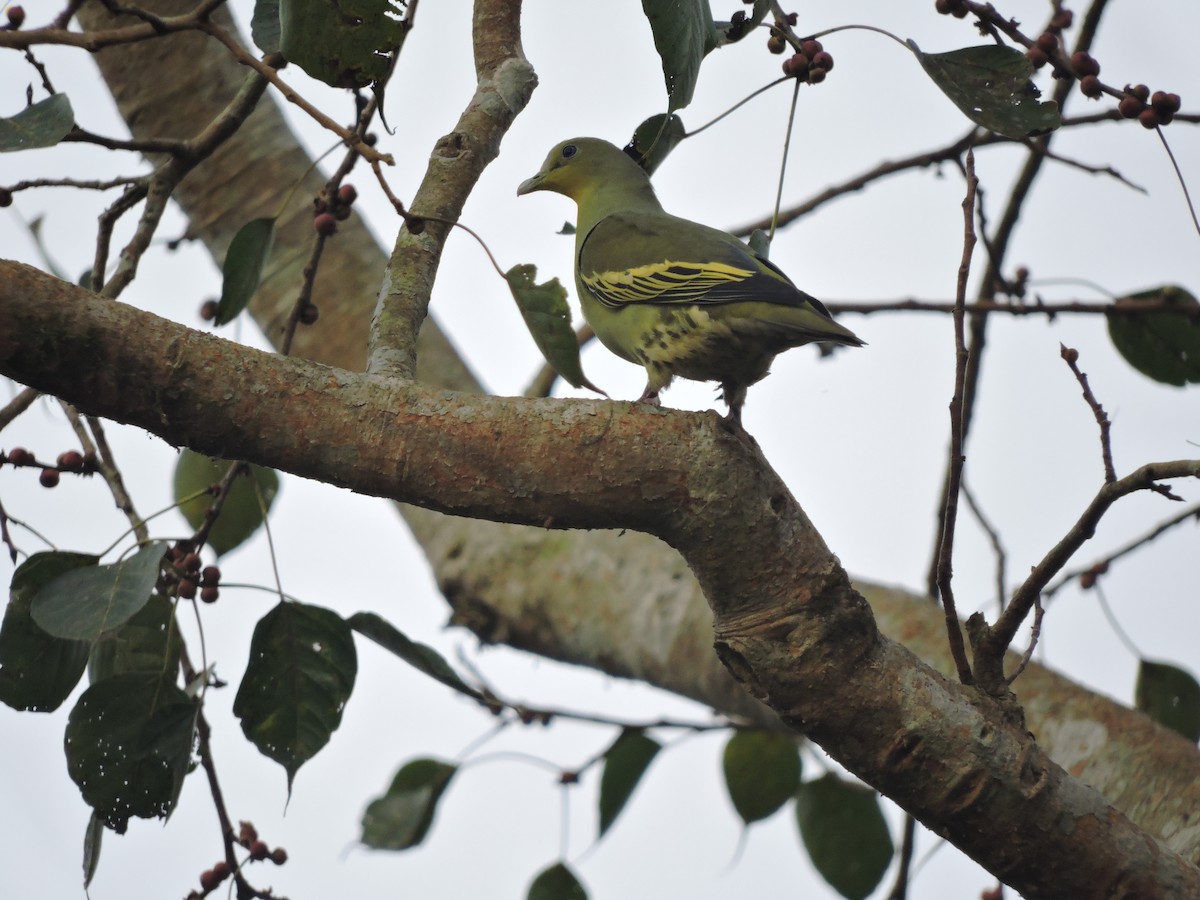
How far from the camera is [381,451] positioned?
6.01 ft

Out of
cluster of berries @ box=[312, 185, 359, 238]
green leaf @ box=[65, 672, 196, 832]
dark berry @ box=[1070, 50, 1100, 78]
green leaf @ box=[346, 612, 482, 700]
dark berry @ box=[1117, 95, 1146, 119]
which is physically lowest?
green leaf @ box=[65, 672, 196, 832]

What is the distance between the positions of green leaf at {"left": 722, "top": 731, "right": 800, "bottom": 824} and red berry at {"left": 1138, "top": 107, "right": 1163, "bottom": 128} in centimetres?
200

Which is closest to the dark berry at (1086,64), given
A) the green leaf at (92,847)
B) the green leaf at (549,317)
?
the green leaf at (549,317)

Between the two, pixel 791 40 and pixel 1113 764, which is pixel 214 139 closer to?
pixel 791 40

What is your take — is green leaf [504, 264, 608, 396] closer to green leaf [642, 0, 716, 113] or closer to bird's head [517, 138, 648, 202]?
green leaf [642, 0, 716, 113]

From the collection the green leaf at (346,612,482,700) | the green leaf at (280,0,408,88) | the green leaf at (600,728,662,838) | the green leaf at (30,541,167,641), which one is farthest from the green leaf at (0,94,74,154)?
the green leaf at (600,728,662,838)

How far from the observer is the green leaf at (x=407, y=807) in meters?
3.77

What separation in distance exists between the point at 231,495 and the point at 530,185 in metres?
1.66

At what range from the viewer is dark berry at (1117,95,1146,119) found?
8.45ft

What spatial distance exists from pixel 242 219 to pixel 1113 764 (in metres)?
3.34

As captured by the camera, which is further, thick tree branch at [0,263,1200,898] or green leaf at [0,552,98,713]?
green leaf at [0,552,98,713]

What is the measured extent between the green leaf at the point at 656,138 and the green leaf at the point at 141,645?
145 cm

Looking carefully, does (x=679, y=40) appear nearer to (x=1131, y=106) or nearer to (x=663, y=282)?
(x=663, y=282)

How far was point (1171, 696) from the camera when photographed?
11.2 ft
